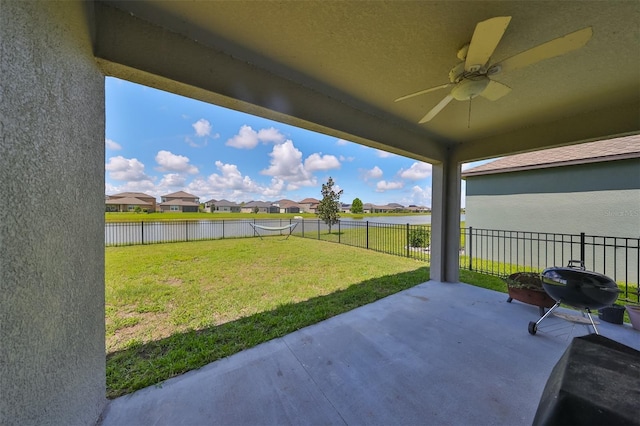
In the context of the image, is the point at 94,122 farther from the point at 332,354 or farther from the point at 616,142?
the point at 616,142

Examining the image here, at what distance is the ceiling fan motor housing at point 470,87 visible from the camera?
1.76 meters

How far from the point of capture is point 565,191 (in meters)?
5.14

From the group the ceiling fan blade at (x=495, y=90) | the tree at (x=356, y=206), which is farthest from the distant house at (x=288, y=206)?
the ceiling fan blade at (x=495, y=90)

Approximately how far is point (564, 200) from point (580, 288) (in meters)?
4.41

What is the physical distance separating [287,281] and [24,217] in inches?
149

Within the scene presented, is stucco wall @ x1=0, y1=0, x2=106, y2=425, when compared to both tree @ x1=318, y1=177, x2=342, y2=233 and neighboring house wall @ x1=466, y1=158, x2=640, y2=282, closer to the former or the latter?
neighboring house wall @ x1=466, y1=158, x2=640, y2=282

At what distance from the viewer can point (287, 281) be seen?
4.38 m

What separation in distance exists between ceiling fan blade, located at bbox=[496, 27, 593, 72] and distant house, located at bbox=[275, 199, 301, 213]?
87.8 feet

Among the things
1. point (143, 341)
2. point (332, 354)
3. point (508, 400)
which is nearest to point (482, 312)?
point (508, 400)

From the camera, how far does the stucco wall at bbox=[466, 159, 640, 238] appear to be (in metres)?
4.41

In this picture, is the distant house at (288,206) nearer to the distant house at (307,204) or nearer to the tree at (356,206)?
the distant house at (307,204)

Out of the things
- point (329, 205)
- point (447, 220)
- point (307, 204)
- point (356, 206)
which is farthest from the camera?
point (307, 204)

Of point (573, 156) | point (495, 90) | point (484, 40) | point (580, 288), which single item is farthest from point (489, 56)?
point (573, 156)

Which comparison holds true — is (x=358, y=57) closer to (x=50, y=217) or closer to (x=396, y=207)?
(x=50, y=217)
